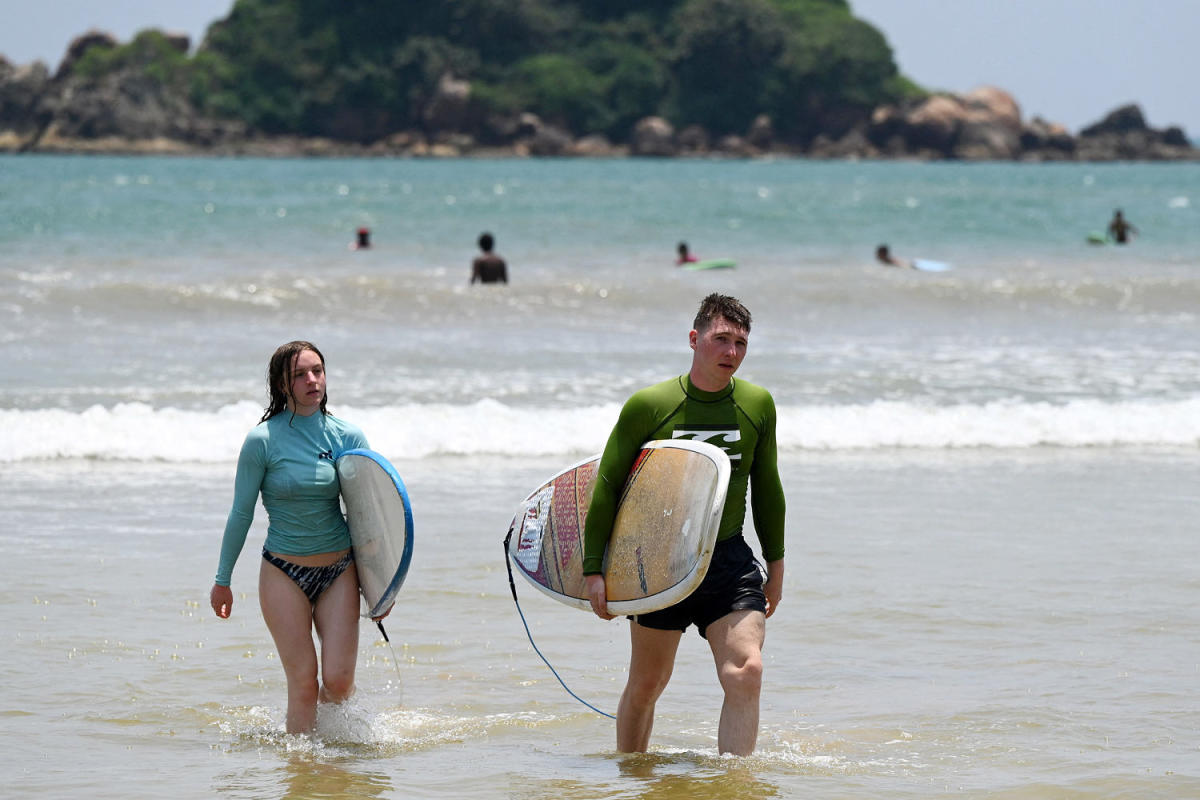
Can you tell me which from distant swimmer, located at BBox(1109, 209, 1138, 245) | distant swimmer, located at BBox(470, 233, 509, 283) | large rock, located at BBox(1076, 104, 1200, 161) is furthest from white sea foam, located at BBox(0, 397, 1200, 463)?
large rock, located at BBox(1076, 104, 1200, 161)

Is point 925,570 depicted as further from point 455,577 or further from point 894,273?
point 894,273

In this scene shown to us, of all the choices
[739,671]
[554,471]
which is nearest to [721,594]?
[739,671]

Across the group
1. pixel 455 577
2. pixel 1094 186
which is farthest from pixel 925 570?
pixel 1094 186

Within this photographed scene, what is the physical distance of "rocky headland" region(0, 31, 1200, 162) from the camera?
134 meters

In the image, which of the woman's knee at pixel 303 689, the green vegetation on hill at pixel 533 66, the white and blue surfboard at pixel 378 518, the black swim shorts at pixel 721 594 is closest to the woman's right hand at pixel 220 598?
the woman's knee at pixel 303 689

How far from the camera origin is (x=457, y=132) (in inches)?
5379

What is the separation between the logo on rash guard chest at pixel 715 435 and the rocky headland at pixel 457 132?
131038 millimetres

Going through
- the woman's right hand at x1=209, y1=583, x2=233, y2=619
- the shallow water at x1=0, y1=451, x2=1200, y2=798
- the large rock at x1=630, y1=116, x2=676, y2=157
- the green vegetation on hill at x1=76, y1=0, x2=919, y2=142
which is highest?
the green vegetation on hill at x1=76, y1=0, x2=919, y2=142

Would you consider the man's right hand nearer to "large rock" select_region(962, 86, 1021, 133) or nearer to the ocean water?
the ocean water

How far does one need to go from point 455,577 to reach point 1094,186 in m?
74.2

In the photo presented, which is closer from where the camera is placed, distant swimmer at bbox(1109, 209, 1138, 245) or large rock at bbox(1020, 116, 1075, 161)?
distant swimmer at bbox(1109, 209, 1138, 245)

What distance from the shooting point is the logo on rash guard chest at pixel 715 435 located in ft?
15.8

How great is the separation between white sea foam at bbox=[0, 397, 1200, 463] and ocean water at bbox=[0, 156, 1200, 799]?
0.12ft

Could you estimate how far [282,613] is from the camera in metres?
5.19
